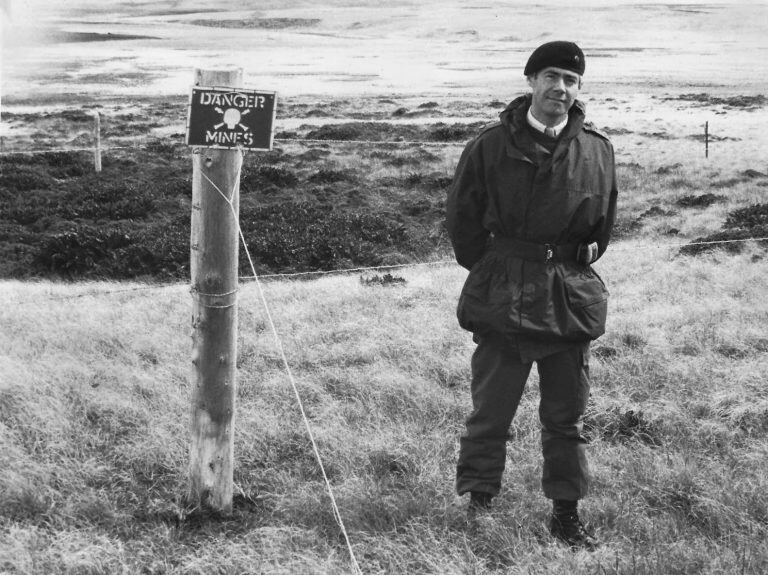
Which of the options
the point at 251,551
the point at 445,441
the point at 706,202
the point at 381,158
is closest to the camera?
the point at 251,551

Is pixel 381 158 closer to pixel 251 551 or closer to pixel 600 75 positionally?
pixel 251 551

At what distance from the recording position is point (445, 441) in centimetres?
427

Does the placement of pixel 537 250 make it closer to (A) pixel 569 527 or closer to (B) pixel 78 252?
(A) pixel 569 527

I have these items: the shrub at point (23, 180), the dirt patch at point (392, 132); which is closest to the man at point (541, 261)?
the shrub at point (23, 180)

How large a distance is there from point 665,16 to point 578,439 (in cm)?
11971

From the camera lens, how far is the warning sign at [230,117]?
324cm

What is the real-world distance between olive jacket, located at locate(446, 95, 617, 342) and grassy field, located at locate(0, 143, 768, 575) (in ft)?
2.87

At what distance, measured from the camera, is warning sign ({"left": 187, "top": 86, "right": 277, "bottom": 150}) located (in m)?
3.24

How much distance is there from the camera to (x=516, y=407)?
339 centimetres

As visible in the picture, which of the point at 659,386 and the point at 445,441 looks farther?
the point at 659,386

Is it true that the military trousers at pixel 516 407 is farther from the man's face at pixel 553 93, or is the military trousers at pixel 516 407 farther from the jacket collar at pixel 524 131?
the man's face at pixel 553 93

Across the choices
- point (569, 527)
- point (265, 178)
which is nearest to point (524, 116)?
point (569, 527)

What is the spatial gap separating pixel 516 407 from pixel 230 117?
167 cm

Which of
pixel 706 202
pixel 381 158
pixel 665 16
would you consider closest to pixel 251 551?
pixel 706 202
